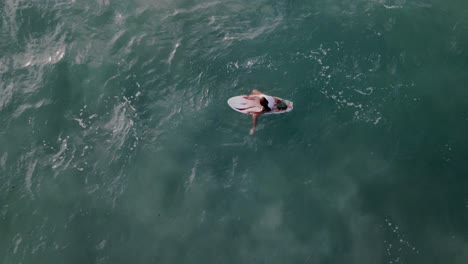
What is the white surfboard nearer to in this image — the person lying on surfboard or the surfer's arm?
the person lying on surfboard

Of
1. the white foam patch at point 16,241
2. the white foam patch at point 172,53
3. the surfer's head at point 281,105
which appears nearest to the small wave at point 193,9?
the white foam patch at point 172,53

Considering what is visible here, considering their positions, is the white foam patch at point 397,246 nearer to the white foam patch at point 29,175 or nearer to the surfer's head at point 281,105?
the surfer's head at point 281,105

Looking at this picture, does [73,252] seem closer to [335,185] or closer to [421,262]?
[335,185]

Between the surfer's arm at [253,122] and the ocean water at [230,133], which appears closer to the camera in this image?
the ocean water at [230,133]

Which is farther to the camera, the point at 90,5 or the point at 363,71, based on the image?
the point at 90,5

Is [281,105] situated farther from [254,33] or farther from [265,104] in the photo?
[254,33]

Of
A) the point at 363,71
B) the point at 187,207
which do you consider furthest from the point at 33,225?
the point at 363,71
